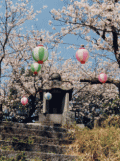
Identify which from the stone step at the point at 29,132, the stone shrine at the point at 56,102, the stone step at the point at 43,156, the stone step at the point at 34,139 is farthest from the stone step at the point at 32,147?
the stone shrine at the point at 56,102

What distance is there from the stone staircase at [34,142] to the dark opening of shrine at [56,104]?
3.42 metres

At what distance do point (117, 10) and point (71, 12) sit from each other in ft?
7.04

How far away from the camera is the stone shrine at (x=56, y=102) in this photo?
9.29 meters

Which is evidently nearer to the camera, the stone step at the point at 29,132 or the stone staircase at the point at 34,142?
the stone staircase at the point at 34,142

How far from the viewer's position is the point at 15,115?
1817 cm

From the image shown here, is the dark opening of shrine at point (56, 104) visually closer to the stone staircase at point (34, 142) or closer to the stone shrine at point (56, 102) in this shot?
the stone shrine at point (56, 102)

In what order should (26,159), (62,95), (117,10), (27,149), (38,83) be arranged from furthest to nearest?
(38,83), (62,95), (117,10), (27,149), (26,159)

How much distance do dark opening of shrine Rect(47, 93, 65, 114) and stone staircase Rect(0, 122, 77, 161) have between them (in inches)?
135

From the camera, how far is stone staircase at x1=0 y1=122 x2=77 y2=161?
16.1 feet

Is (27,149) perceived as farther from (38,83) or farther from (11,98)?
(11,98)

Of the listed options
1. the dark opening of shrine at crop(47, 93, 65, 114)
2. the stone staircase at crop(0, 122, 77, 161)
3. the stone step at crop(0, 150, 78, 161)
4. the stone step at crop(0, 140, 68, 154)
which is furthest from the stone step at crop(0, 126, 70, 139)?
the dark opening of shrine at crop(47, 93, 65, 114)

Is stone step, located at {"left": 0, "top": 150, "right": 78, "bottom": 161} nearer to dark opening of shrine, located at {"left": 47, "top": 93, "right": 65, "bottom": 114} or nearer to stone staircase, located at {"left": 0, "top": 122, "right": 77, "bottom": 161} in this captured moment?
stone staircase, located at {"left": 0, "top": 122, "right": 77, "bottom": 161}

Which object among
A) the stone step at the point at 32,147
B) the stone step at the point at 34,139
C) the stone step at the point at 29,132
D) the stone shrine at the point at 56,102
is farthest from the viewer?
the stone shrine at the point at 56,102

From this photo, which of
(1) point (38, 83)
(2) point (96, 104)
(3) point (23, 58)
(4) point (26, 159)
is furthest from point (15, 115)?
(4) point (26, 159)
